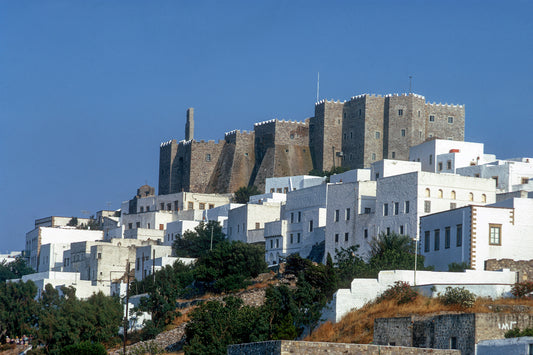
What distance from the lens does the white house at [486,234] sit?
152 feet

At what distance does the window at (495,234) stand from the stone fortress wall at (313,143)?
4504 cm

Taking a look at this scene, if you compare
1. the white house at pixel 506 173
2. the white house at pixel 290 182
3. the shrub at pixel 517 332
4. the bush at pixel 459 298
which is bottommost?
the shrub at pixel 517 332

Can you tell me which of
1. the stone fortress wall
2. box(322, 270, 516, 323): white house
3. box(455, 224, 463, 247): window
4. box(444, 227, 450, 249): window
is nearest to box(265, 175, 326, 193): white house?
the stone fortress wall

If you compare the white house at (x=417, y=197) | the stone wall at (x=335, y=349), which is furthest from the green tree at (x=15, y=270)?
the stone wall at (x=335, y=349)

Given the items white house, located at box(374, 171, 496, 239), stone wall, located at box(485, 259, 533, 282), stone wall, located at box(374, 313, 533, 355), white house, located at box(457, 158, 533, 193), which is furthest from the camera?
white house, located at box(457, 158, 533, 193)

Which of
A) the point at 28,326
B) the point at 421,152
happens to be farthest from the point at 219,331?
the point at 421,152

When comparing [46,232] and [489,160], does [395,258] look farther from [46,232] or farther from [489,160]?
[46,232]

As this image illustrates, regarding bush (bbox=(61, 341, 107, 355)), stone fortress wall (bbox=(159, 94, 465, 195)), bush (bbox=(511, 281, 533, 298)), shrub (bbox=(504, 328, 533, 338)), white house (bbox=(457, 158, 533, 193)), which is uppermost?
stone fortress wall (bbox=(159, 94, 465, 195))

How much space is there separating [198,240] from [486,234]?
30628 millimetres

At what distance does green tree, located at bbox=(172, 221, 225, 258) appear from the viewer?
241ft

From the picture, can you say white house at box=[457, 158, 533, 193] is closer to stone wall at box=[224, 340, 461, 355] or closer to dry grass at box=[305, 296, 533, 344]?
dry grass at box=[305, 296, 533, 344]

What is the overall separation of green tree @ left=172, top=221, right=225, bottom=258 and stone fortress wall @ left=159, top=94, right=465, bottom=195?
73.1 feet

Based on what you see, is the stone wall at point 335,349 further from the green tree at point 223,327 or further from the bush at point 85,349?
the bush at point 85,349

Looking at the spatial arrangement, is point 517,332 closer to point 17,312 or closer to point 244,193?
point 17,312
